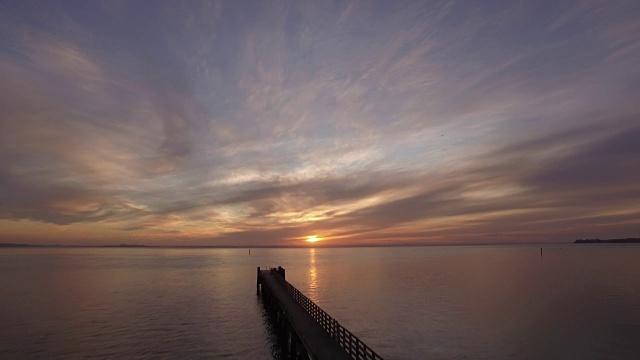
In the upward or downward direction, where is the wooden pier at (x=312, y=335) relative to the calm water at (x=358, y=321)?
upward

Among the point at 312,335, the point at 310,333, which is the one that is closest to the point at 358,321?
the point at 310,333

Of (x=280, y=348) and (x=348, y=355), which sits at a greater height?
(x=348, y=355)

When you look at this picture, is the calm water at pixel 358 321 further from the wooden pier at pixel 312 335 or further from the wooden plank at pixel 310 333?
the wooden plank at pixel 310 333

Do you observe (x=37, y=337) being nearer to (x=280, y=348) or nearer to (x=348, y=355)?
(x=280, y=348)

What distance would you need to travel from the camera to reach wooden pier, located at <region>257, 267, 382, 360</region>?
2177 cm

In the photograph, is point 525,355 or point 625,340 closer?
point 525,355

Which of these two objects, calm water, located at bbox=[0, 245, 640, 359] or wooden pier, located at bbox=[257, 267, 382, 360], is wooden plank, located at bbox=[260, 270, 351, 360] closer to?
wooden pier, located at bbox=[257, 267, 382, 360]

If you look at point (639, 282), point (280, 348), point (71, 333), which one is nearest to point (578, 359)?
point (280, 348)

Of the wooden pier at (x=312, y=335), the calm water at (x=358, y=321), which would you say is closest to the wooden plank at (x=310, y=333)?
the wooden pier at (x=312, y=335)

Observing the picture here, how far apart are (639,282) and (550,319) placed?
50904mm

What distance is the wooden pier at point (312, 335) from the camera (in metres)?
21.8

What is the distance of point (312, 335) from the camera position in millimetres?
26406

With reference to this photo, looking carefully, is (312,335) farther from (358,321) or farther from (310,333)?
(358,321)

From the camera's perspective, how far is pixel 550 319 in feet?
152
